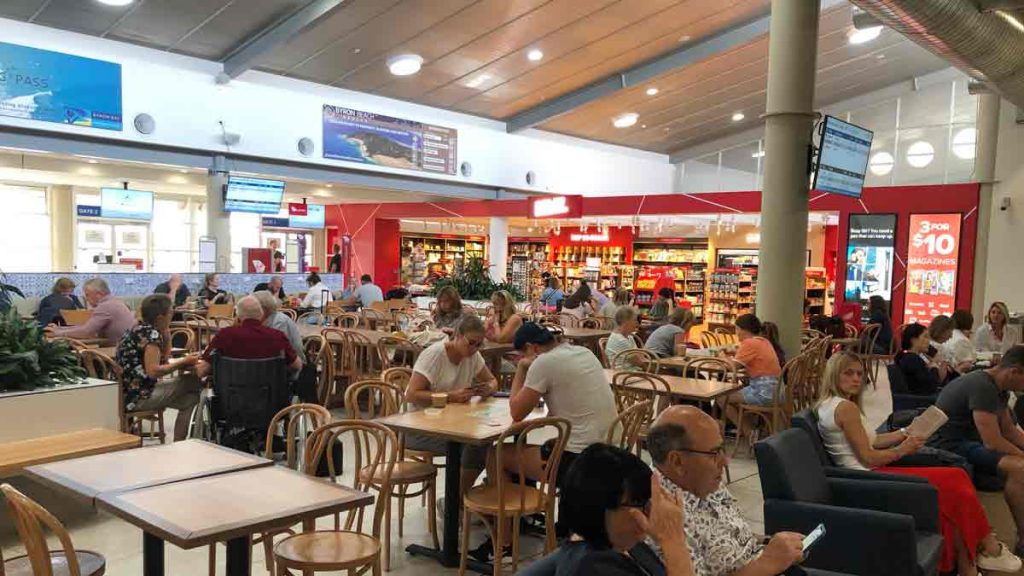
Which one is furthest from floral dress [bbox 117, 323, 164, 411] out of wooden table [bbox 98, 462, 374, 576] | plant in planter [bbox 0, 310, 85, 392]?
wooden table [bbox 98, 462, 374, 576]

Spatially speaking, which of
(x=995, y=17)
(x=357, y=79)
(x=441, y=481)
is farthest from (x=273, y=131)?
(x=995, y=17)

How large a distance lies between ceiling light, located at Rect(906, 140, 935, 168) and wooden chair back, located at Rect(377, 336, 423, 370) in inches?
388

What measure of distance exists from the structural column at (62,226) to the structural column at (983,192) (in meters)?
16.9

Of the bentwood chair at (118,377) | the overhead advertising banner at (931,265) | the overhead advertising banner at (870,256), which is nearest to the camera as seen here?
the bentwood chair at (118,377)

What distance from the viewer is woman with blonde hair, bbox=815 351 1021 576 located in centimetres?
354

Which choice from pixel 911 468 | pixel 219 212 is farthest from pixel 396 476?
pixel 219 212

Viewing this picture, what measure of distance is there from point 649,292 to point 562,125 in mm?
4601

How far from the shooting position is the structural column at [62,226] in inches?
637

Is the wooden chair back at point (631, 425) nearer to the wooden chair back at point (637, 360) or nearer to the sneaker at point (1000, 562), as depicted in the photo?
the sneaker at point (1000, 562)

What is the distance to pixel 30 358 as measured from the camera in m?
4.21

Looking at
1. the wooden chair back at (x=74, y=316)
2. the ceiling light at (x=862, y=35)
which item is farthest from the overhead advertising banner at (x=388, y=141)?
the ceiling light at (x=862, y=35)

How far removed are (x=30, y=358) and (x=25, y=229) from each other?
14.1m

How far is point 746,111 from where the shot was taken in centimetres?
1558

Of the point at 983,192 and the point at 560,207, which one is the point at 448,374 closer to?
the point at 560,207
